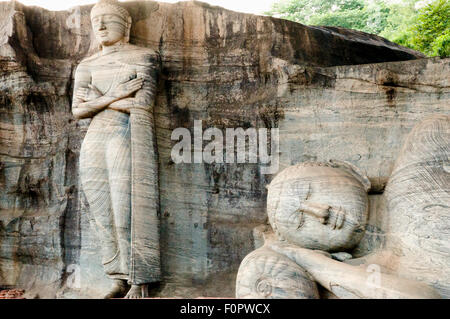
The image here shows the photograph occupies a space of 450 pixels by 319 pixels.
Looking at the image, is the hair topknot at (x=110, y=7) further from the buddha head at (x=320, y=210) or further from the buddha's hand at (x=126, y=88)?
the buddha head at (x=320, y=210)

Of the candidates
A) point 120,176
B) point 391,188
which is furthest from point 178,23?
point 391,188

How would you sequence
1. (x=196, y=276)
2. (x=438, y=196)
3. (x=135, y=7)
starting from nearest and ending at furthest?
A: 1. (x=438, y=196)
2. (x=196, y=276)
3. (x=135, y=7)

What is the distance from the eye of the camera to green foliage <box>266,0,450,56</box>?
12.8 meters

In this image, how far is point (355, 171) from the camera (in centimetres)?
598

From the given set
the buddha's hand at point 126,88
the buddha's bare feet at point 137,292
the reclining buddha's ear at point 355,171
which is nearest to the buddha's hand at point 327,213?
the reclining buddha's ear at point 355,171

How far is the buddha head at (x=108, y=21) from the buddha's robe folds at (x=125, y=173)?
0.28 meters

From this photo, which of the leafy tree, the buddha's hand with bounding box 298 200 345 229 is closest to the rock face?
the buddha's hand with bounding box 298 200 345 229

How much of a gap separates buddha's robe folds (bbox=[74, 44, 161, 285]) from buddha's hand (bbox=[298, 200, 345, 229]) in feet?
5.50

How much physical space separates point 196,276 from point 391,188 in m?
2.37

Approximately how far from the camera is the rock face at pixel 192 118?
6449 mm

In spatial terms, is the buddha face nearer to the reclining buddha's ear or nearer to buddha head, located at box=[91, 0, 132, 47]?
buddha head, located at box=[91, 0, 132, 47]

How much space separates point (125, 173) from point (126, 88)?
0.93 metres

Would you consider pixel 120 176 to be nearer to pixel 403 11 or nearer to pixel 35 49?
pixel 35 49

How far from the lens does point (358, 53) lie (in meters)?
7.62
